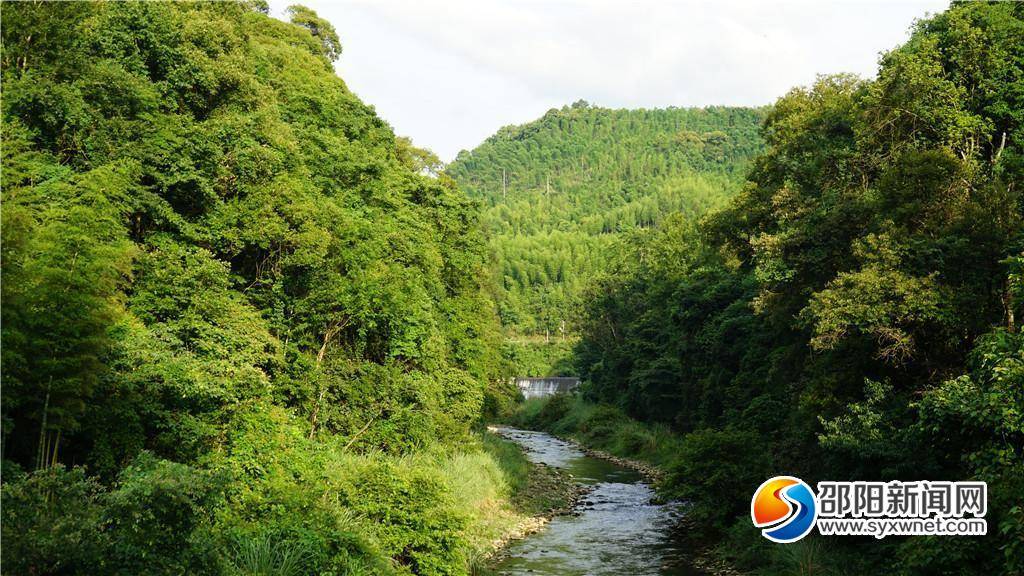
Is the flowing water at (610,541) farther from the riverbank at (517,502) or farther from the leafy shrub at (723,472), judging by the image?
the leafy shrub at (723,472)

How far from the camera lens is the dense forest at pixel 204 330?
13445 millimetres

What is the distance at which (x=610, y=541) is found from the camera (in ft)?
91.3

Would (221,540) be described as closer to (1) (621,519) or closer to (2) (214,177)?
(2) (214,177)

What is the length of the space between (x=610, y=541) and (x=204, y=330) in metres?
15.9

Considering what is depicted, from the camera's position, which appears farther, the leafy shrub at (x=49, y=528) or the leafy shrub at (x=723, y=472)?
the leafy shrub at (x=723, y=472)

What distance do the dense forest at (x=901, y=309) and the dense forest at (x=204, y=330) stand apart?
10.2 metres

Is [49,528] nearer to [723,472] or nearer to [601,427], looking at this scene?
[723,472]

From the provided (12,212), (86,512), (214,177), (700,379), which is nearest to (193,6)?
(214,177)

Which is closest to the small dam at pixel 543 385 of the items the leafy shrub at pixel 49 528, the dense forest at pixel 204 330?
the dense forest at pixel 204 330

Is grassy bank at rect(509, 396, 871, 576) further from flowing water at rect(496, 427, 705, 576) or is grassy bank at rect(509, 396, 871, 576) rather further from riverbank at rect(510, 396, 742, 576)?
flowing water at rect(496, 427, 705, 576)

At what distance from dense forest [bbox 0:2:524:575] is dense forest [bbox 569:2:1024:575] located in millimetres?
10235

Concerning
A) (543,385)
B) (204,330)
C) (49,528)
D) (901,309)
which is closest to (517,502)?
(204,330)

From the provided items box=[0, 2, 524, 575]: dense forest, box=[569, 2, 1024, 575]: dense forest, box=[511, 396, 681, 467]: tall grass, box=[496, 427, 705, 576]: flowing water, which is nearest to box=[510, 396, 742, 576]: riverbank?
box=[511, 396, 681, 467]: tall grass

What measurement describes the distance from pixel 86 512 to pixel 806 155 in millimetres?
31471
